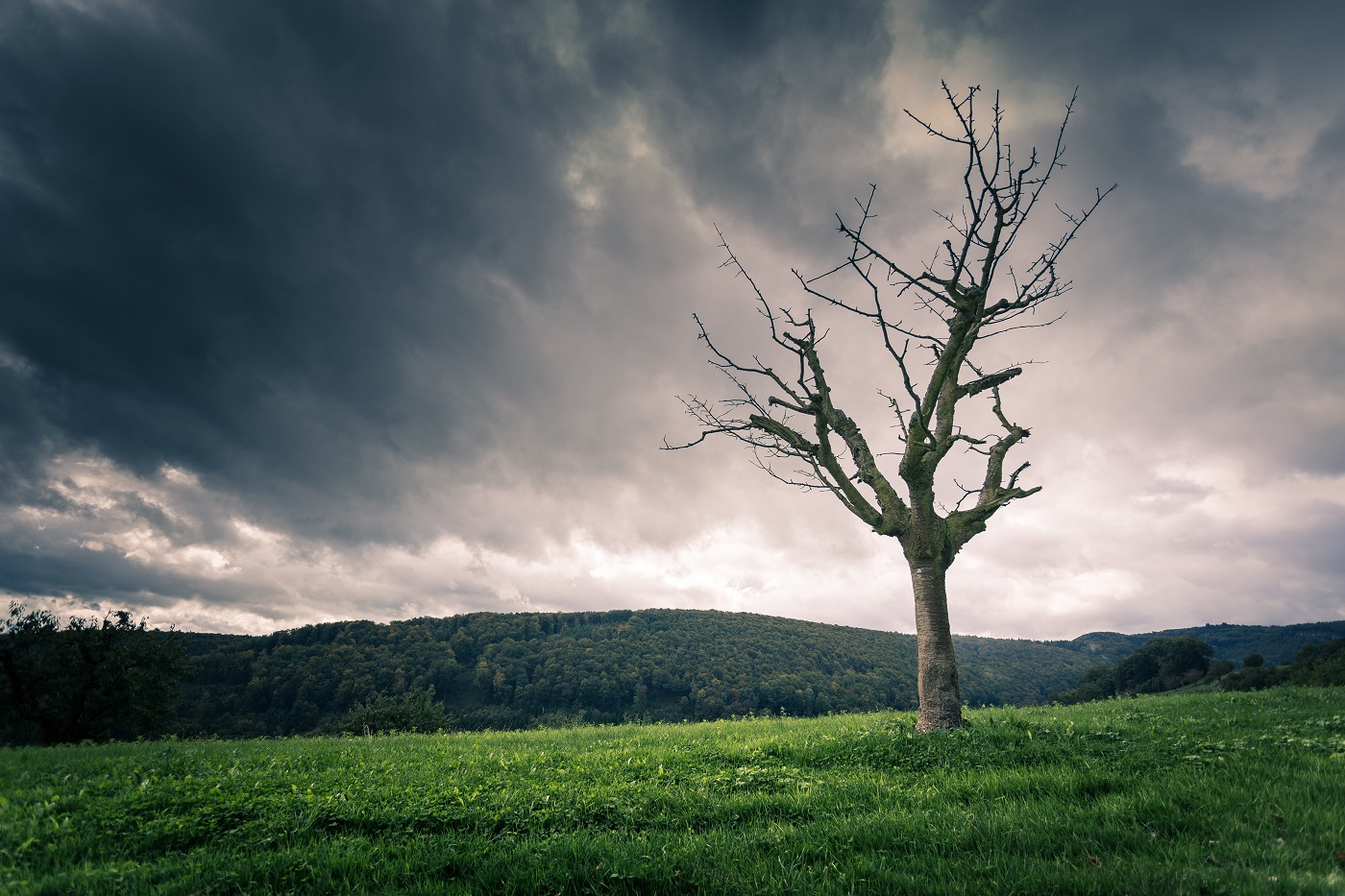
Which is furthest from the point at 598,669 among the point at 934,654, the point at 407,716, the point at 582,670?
the point at 934,654

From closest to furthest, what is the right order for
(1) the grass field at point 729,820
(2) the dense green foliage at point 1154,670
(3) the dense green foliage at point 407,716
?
1. (1) the grass field at point 729,820
2. (3) the dense green foliage at point 407,716
3. (2) the dense green foliage at point 1154,670

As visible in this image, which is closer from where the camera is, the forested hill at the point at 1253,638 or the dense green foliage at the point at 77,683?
the dense green foliage at the point at 77,683

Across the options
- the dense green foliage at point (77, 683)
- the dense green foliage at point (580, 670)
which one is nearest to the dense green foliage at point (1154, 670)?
the dense green foliage at point (580, 670)

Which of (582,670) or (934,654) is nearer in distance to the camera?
(934,654)

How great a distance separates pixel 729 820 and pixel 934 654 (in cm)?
777

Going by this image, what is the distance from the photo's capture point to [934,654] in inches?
470

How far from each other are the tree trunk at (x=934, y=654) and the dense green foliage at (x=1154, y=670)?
60.9 m

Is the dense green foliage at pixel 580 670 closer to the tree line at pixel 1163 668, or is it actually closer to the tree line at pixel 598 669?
the tree line at pixel 598 669

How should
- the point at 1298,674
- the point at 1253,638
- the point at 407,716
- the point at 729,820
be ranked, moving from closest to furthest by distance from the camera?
the point at 729,820
the point at 1298,674
the point at 407,716
the point at 1253,638

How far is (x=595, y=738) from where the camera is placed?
13633mm

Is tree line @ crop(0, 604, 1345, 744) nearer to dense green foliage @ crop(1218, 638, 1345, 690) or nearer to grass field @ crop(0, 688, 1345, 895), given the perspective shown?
dense green foliage @ crop(1218, 638, 1345, 690)

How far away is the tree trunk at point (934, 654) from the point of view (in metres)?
11.5

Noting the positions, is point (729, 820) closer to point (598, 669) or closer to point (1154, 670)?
point (1154, 670)

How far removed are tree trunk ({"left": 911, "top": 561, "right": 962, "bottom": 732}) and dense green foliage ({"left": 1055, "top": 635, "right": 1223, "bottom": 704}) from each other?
200ft
